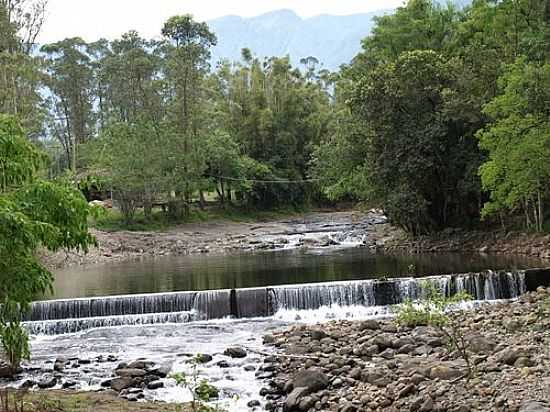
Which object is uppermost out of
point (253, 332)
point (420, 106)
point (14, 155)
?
point (420, 106)

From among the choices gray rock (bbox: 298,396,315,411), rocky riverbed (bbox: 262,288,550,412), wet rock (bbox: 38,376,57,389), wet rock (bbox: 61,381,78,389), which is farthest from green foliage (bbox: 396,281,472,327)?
wet rock (bbox: 38,376,57,389)

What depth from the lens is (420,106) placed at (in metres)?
26.2

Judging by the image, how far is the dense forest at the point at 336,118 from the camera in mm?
22094

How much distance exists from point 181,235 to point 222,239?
2.60 metres

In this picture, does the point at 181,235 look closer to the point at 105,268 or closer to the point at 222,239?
the point at 222,239

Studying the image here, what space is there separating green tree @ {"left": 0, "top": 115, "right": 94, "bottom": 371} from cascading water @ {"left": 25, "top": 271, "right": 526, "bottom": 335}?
33.5 feet

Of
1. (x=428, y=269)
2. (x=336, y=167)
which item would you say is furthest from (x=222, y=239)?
(x=428, y=269)

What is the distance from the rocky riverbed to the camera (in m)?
8.16

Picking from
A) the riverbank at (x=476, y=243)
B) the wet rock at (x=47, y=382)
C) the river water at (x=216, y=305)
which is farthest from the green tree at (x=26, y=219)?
the riverbank at (x=476, y=243)

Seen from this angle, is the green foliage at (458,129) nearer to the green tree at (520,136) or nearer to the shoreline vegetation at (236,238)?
the green tree at (520,136)

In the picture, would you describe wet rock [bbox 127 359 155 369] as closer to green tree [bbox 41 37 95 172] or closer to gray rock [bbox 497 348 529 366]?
gray rock [bbox 497 348 529 366]

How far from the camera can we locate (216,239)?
3591cm

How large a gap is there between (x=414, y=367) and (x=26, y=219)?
623 cm

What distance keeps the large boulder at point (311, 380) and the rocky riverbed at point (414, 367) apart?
2 cm
